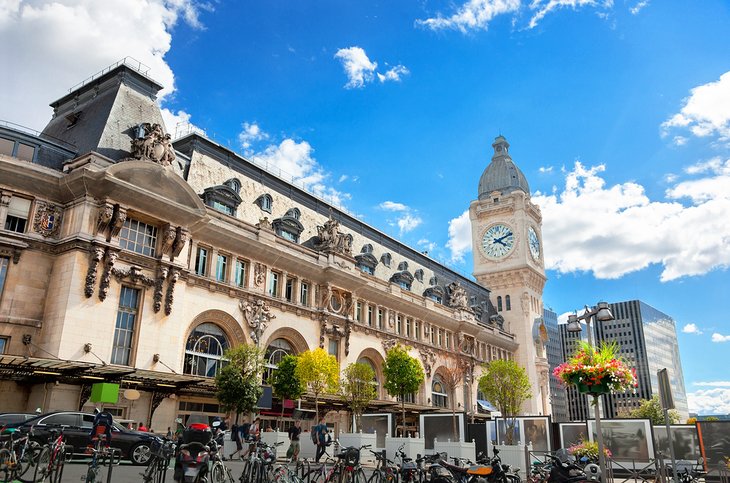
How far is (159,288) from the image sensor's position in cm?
3328

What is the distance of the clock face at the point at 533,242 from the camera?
8131cm

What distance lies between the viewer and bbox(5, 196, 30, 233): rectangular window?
98.5 feet

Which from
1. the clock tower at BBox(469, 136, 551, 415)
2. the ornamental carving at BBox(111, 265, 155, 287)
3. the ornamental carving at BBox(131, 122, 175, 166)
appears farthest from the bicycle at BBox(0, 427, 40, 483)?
the clock tower at BBox(469, 136, 551, 415)

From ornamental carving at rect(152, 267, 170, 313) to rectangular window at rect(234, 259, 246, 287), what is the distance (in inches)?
253

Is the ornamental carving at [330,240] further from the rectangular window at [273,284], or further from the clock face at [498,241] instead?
the clock face at [498,241]

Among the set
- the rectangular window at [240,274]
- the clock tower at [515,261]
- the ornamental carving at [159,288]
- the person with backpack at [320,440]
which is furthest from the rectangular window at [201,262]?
the clock tower at [515,261]

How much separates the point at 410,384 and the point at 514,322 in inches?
1559

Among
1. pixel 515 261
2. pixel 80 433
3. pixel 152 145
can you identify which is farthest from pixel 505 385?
pixel 80 433

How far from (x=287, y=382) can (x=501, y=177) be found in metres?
57.6

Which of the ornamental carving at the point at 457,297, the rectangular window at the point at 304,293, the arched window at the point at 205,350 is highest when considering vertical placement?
the ornamental carving at the point at 457,297

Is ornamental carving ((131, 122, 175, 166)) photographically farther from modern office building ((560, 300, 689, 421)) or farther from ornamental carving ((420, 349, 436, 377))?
modern office building ((560, 300, 689, 421))

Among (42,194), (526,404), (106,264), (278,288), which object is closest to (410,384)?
(278,288)

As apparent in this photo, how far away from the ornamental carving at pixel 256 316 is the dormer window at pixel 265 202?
26.7ft

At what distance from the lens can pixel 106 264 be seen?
31.1 metres
